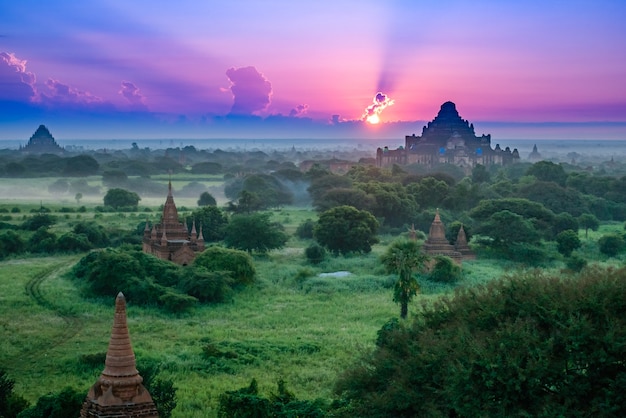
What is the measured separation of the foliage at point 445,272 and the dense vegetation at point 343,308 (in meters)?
0.09

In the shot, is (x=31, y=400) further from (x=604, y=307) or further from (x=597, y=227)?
(x=597, y=227)

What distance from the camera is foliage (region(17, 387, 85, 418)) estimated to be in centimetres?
1719

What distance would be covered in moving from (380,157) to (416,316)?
125 m

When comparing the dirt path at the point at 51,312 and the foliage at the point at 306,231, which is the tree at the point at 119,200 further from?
the dirt path at the point at 51,312

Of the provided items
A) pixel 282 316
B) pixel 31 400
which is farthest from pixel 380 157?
pixel 31 400

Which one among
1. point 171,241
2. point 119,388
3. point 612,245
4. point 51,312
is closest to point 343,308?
point 51,312

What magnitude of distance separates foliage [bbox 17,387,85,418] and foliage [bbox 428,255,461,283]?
1005 inches

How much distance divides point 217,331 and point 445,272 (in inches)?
574

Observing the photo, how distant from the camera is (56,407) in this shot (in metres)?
17.2

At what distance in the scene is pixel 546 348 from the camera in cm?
1496

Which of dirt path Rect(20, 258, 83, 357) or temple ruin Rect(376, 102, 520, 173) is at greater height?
temple ruin Rect(376, 102, 520, 173)

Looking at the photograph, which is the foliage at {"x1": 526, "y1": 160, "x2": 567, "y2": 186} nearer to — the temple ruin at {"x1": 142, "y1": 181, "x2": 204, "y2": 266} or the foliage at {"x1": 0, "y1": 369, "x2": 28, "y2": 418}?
the temple ruin at {"x1": 142, "y1": 181, "x2": 204, "y2": 266}

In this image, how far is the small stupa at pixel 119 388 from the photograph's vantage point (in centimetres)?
1273

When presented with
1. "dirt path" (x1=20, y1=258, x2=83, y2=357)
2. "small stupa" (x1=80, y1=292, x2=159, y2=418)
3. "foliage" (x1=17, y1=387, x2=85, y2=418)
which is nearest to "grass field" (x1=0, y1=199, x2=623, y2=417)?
"dirt path" (x1=20, y1=258, x2=83, y2=357)
